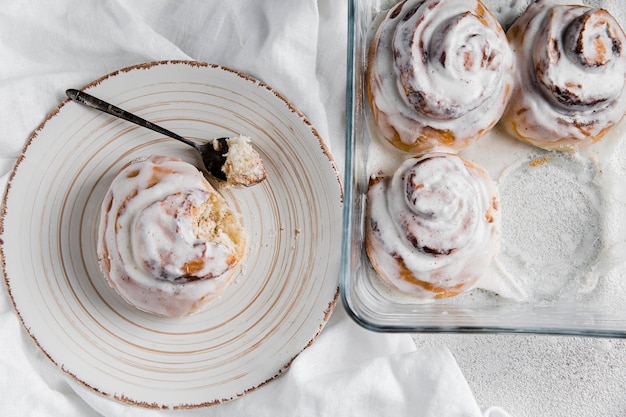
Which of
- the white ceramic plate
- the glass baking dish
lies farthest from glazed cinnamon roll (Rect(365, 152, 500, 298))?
the white ceramic plate

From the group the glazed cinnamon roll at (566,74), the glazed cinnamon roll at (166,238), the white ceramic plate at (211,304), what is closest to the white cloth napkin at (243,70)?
the white ceramic plate at (211,304)

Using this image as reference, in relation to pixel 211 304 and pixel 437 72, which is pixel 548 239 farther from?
pixel 211 304

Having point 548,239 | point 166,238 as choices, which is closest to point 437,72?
point 548,239

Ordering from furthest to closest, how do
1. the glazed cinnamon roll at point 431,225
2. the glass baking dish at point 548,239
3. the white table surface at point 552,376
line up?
the white table surface at point 552,376 → the glass baking dish at point 548,239 → the glazed cinnamon roll at point 431,225

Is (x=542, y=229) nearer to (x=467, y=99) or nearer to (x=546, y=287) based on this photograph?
(x=546, y=287)

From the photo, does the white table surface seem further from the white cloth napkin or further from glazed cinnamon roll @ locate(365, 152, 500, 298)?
glazed cinnamon roll @ locate(365, 152, 500, 298)

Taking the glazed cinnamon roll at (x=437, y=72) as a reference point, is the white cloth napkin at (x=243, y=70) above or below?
below

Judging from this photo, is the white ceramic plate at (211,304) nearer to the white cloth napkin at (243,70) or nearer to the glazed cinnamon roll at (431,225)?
the white cloth napkin at (243,70)
